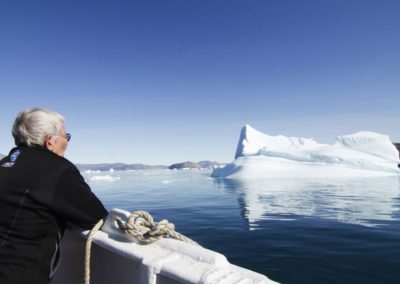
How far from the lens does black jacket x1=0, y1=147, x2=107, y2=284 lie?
5.02 feet

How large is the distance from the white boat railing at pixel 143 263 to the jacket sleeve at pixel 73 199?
304 mm

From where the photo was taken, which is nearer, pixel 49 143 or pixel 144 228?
pixel 49 143

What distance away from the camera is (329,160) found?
33.5 meters

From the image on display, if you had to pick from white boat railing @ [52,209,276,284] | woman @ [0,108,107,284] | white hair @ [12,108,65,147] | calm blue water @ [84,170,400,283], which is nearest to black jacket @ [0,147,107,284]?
woman @ [0,108,107,284]

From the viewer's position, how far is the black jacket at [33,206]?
1531 mm

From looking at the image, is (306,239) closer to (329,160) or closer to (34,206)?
(34,206)

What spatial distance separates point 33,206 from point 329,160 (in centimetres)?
3595

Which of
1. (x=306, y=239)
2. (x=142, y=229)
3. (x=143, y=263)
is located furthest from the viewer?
(x=306, y=239)

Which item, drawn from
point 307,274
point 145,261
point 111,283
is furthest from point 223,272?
point 307,274

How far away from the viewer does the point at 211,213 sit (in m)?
10.5

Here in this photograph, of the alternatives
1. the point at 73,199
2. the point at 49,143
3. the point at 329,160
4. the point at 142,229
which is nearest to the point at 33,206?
the point at 73,199

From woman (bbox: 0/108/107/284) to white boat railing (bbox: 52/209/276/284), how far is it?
0.40 metres

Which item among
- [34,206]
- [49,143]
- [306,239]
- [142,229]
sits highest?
[49,143]

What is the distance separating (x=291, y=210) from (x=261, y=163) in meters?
23.6
